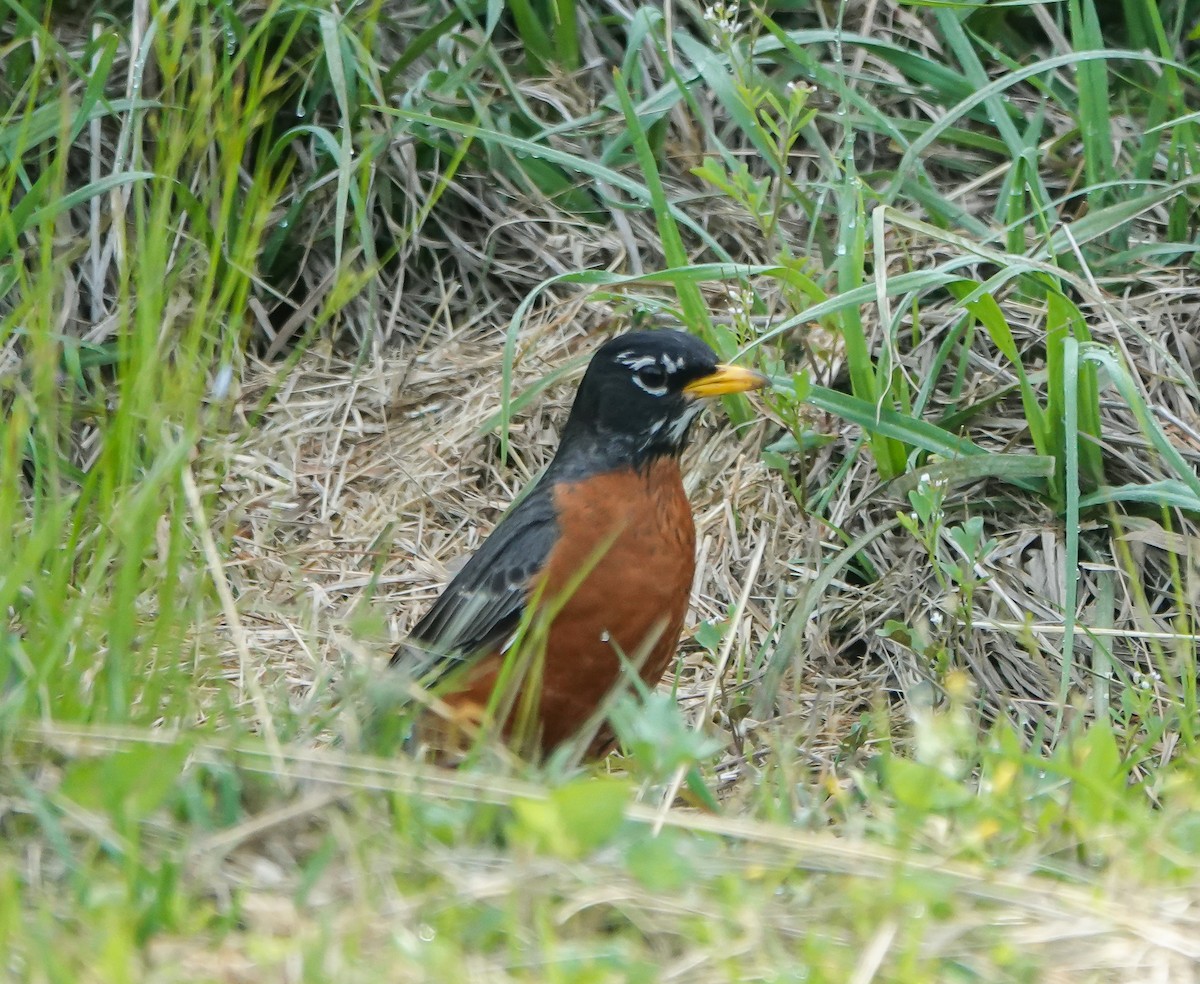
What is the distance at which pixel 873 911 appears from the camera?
2.12 meters

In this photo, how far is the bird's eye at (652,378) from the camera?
418cm

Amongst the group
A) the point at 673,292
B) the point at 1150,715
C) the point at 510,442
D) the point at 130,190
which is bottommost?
the point at 1150,715

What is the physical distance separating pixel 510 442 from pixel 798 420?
122cm

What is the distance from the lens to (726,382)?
13.5ft

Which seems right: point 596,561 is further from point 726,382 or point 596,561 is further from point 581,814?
point 581,814

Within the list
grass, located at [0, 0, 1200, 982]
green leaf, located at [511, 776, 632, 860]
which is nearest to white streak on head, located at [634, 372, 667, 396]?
grass, located at [0, 0, 1200, 982]

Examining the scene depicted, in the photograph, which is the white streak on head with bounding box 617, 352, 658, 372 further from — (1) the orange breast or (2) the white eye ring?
(1) the orange breast

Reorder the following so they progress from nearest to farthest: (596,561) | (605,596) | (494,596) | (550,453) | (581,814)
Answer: (581,814) → (596,561) → (605,596) → (494,596) → (550,453)

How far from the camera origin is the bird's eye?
4180 millimetres

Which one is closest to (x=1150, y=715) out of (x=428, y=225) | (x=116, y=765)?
(x=116, y=765)

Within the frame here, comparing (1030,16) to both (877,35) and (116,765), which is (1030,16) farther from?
Result: (116,765)

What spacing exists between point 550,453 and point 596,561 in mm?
1733

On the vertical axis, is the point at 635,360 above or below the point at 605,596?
above

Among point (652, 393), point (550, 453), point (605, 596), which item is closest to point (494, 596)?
point (605, 596)
